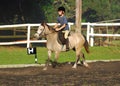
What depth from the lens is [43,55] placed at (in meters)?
22.6

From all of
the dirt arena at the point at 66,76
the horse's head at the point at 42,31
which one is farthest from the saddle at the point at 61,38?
the dirt arena at the point at 66,76

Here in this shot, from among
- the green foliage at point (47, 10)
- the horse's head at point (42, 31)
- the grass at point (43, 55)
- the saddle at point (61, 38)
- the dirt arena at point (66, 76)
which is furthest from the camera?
the green foliage at point (47, 10)

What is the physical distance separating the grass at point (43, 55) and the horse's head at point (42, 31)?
3.12 meters

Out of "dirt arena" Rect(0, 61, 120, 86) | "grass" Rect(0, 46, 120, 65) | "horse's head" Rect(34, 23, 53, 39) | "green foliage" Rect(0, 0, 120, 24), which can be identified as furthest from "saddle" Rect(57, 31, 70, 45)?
"green foliage" Rect(0, 0, 120, 24)

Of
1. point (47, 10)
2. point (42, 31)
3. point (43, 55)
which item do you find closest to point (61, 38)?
point (42, 31)

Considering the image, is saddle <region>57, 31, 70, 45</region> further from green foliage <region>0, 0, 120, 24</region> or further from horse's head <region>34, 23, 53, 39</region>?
green foliage <region>0, 0, 120, 24</region>

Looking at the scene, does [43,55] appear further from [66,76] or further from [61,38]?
[66,76]

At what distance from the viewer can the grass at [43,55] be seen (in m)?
20.7

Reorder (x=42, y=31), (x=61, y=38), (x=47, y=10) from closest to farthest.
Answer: (x=42, y=31) < (x=61, y=38) < (x=47, y=10)

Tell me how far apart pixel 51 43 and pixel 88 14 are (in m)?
59.1

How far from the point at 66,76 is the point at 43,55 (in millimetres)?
8145

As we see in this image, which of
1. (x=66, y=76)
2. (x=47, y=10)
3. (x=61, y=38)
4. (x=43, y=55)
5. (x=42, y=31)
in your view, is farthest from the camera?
(x=47, y=10)

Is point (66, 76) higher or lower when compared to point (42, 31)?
lower

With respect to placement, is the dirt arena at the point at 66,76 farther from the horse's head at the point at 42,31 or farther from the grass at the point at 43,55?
the grass at the point at 43,55
